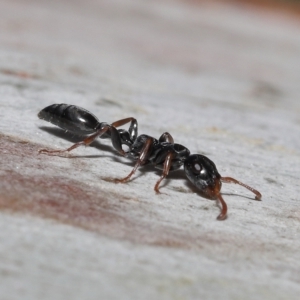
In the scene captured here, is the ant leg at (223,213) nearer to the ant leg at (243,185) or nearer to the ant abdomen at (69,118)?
the ant leg at (243,185)

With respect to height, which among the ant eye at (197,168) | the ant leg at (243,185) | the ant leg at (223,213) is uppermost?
the ant eye at (197,168)

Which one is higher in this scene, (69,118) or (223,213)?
(69,118)

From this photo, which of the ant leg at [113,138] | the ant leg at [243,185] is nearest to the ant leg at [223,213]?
the ant leg at [243,185]

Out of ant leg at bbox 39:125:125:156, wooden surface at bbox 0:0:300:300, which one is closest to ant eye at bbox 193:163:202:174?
wooden surface at bbox 0:0:300:300

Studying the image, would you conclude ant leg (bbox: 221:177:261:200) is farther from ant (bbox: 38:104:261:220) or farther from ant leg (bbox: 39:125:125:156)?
ant leg (bbox: 39:125:125:156)

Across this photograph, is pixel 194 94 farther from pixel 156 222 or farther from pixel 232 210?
pixel 156 222

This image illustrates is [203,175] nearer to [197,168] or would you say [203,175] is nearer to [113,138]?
[197,168]

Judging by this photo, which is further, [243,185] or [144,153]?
[144,153]

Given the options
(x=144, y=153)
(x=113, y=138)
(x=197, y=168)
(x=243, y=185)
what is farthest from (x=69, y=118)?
(x=243, y=185)
